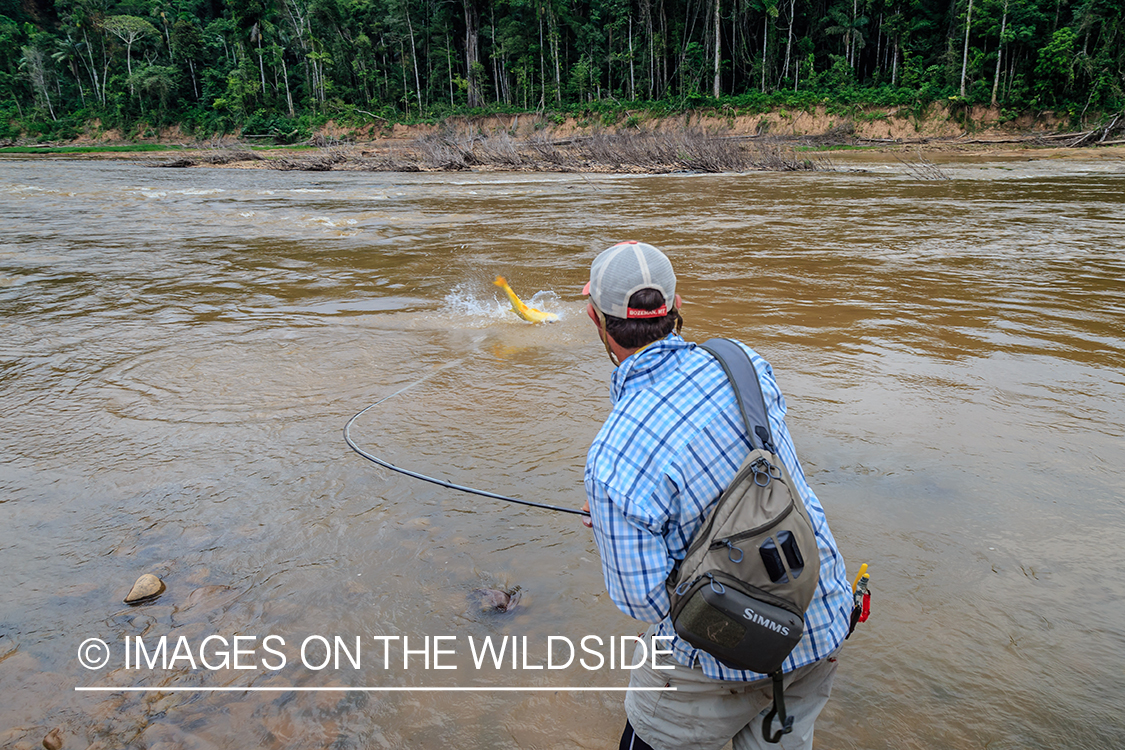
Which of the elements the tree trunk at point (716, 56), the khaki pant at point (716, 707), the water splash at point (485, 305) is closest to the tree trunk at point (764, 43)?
the tree trunk at point (716, 56)

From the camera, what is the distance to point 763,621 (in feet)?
4.44

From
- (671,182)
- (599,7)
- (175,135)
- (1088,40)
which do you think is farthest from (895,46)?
(175,135)

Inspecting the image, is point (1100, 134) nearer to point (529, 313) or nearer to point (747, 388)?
point (529, 313)

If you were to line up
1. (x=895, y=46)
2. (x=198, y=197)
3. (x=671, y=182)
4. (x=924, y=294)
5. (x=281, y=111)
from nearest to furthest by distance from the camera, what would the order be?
(x=924, y=294)
(x=198, y=197)
(x=671, y=182)
(x=895, y=46)
(x=281, y=111)

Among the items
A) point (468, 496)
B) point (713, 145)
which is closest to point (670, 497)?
point (468, 496)

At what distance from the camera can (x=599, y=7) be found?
169ft

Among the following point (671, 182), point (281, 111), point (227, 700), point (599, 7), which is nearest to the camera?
point (227, 700)

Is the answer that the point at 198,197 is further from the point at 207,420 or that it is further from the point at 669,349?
the point at 669,349

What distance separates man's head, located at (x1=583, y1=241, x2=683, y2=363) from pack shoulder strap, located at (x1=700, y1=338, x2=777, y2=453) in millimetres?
145

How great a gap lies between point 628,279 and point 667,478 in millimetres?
477

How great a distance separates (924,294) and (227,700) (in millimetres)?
7904

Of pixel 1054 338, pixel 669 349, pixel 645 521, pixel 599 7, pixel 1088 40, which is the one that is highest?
pixel 599 7

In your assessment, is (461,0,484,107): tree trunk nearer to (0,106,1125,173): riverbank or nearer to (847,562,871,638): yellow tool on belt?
(0,106,1125,173): riverbank

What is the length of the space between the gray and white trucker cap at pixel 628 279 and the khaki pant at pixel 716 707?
851 millimetres
